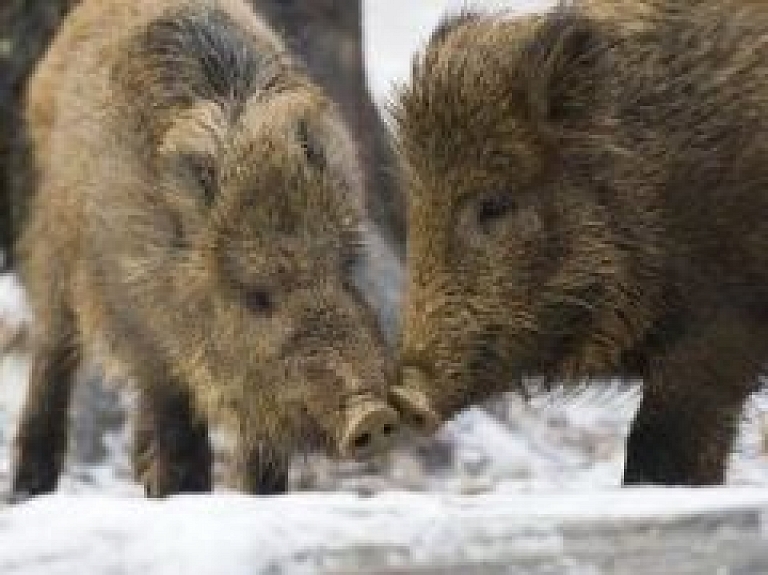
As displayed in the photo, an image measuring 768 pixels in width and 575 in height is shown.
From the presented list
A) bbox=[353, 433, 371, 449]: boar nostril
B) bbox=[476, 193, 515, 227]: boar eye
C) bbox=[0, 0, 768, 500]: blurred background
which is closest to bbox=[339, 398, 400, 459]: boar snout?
bbox=[353, 433, 371, 449]: boar nostril

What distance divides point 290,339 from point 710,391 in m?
1.36

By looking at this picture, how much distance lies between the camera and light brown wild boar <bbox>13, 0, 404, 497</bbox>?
19.0 ft

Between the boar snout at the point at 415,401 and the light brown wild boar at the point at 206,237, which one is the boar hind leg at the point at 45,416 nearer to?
the light brown wild boar at the point at 206,237

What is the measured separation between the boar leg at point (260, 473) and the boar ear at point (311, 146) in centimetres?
104

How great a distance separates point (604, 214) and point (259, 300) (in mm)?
1239

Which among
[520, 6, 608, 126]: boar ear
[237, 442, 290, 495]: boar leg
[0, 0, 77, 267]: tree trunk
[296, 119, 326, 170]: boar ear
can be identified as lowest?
[237, 442, 290, 495]: boar leg

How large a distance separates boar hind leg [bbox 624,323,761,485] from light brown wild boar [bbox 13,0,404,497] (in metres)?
0.78

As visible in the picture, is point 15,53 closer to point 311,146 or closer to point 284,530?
point 311,146

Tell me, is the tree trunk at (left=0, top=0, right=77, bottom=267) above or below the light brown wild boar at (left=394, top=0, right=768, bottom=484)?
above

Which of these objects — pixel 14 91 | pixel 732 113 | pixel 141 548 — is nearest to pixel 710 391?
pixel 732 113

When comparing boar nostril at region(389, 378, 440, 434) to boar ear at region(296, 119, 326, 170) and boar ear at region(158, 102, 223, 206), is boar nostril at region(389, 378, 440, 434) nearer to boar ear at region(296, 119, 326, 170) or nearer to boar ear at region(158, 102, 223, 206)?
boar ear at region(296, 119, 326, 170)

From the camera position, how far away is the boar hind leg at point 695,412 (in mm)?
5234

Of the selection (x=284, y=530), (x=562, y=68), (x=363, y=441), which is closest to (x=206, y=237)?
(x=363, y=441)

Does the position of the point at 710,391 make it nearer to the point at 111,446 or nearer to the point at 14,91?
the point at 111,446
